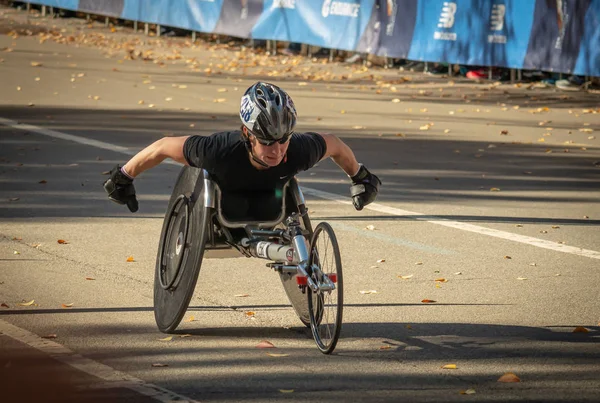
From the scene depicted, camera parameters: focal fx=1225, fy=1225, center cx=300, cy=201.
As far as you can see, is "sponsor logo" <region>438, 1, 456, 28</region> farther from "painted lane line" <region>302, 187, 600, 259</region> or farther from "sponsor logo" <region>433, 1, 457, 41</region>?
"painted lane line" <region>302, 187, 600, 259</region>

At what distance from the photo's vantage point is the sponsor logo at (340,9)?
995 inches

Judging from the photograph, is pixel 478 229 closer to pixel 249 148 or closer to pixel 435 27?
pixel 249 148

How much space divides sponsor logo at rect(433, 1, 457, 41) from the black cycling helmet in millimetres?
17093

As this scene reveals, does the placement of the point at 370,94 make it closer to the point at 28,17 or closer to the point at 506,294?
the point at 506,294

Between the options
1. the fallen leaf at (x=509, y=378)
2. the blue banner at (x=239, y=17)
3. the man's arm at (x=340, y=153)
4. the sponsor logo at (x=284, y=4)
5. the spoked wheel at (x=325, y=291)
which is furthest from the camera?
the blue banner at (x=239, y=17)

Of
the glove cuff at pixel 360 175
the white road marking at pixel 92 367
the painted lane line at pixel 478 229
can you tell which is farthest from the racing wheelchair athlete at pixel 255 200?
the painted lane line at pixel 478 229

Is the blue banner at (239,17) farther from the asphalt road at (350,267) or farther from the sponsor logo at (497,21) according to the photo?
the asphalt road at (350,267)

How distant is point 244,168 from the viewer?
667 centimetres

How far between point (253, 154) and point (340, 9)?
1935cm

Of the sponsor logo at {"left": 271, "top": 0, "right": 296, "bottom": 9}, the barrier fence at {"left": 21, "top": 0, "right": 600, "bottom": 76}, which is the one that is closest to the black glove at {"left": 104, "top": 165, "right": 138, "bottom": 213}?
the barrier fence at {"left": 21, "top": 0, "right": 600, "bottom": 76}

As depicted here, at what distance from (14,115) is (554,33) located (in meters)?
9.54

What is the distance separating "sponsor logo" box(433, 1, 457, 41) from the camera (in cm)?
2317

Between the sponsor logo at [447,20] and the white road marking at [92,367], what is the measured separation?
1730cm

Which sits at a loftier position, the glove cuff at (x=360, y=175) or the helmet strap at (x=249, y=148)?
the helmet strap at (x=249, y=148)
